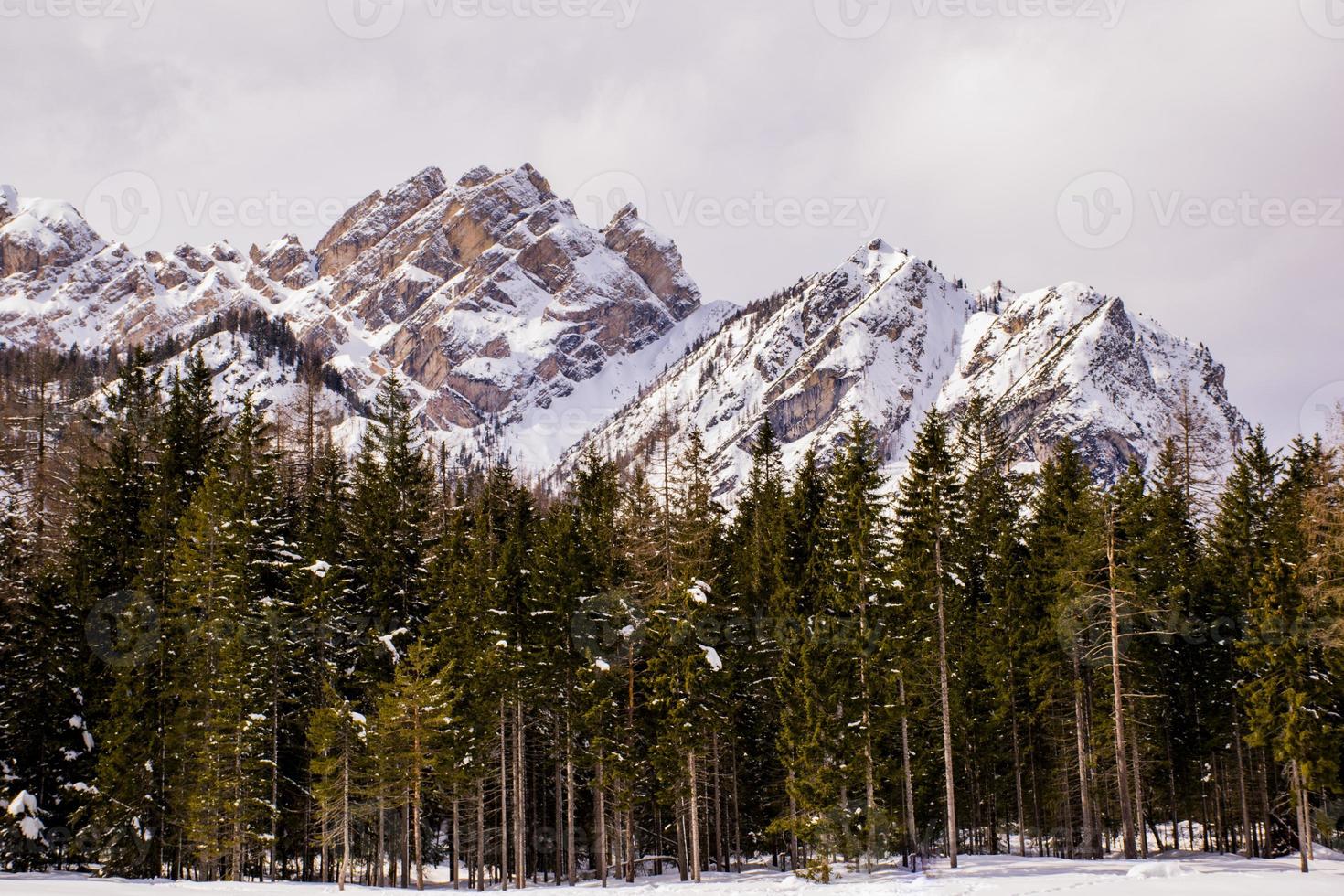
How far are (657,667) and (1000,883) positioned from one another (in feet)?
49.7

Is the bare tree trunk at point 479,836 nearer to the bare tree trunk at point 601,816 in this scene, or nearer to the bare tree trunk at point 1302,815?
the bare tree trunk at point 601,816

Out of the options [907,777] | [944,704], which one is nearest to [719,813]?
[907,777]

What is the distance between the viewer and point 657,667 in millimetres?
40938

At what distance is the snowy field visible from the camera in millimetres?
27984

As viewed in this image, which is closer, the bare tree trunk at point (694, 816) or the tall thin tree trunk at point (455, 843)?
the bare tree trunk at point (694, 816)

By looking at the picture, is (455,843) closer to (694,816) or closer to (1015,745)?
(694,816)

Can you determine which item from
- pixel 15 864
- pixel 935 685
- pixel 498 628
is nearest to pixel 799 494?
pixel 935 685

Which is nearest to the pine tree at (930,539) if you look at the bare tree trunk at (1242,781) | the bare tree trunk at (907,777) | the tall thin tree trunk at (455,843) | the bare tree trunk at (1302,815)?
the bare tree trunk at (907,777)

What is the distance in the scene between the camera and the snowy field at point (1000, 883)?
27984mm

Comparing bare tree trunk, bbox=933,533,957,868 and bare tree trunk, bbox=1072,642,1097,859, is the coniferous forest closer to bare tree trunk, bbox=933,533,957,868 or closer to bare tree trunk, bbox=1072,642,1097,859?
bare tree trunk, bbox=933,533,957,868

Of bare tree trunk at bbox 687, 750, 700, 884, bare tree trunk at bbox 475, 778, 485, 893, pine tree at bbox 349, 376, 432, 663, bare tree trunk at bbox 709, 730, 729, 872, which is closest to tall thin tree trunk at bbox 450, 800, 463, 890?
bare tree trunk at bbox 475, 778, 485, 893

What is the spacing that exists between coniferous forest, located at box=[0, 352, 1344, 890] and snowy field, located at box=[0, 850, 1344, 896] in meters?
1.94

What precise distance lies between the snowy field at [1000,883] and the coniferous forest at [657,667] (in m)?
1.94

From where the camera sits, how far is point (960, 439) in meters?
57.5
